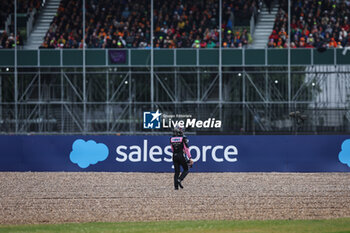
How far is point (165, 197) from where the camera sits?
17.3 meters

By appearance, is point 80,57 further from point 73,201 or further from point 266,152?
point 73,201

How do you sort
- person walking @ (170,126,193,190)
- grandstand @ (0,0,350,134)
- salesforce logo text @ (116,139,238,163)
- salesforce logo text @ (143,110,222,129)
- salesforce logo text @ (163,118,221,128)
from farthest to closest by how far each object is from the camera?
grandstand @ (0,0,350,134) < salesforce logo text @ (143,110,222,129) < salesforce logo text @ (163,118,221,128) < salesforce logo text @ (116,139,238,163) < person walking @ (170,126,193,190)

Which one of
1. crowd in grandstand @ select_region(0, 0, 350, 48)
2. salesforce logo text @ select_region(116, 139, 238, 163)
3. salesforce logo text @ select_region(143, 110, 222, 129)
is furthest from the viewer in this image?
crowd in grandstand @ select_region(0, 0, 350, 48)

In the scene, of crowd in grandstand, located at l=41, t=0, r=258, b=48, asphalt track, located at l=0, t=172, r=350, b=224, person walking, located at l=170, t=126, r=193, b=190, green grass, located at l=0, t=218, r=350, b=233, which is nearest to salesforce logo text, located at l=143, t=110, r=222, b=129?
asphalt track, located at l=0, t=172, r=350, b=224

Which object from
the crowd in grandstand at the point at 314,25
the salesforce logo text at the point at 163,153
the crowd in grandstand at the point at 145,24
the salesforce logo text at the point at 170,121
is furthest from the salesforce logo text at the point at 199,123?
the crowd in grandstand at the point at 314,25

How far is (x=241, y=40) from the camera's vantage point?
36625mm

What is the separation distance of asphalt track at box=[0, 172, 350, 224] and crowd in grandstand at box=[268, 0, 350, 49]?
45.1 feet

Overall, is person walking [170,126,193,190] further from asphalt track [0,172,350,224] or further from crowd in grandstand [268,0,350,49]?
crowd in grandstand [268,0,350,49]

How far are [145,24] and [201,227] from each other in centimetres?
2644

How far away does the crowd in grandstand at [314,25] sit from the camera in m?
36.3

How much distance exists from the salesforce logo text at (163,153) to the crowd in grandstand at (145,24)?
12504mm

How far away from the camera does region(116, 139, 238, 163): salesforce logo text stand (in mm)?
24625

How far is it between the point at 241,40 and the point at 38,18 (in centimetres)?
1181

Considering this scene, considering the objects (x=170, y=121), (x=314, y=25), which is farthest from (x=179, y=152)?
(x=314, y=25)
